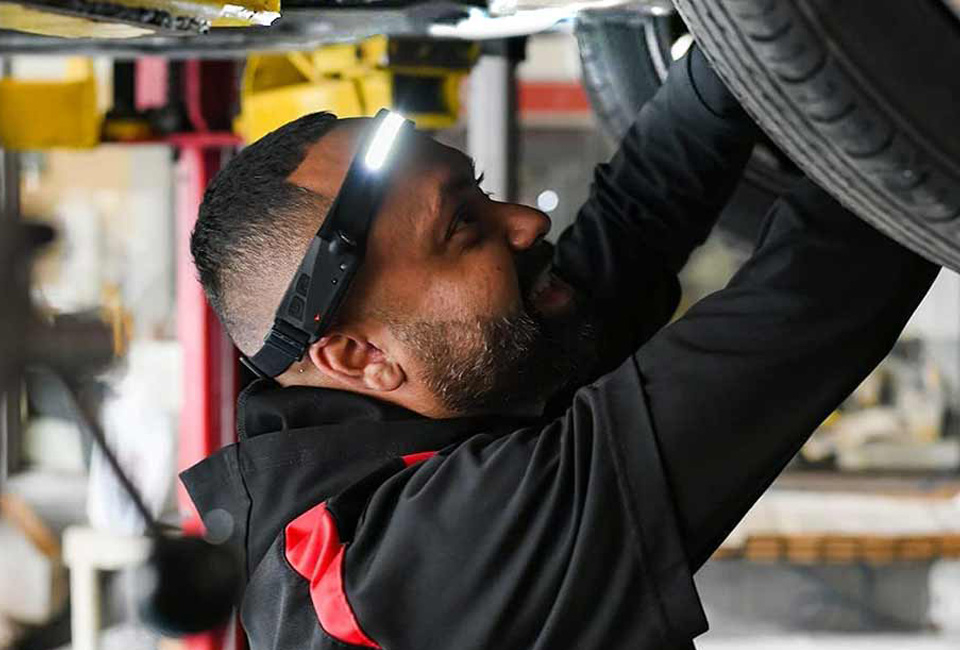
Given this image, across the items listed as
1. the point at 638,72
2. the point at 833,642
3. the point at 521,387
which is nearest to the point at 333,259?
the point at 521,387

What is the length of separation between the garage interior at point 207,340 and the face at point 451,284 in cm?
20

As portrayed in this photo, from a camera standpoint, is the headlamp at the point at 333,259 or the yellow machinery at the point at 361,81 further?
the yellow machinery at the point at 361,81

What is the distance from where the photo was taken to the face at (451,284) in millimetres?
1055

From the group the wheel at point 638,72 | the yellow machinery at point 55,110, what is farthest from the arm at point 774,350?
the yellow machinery at point 55,110

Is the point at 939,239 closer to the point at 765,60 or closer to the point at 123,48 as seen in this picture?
the point at 765,60

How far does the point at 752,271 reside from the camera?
2.94 ft

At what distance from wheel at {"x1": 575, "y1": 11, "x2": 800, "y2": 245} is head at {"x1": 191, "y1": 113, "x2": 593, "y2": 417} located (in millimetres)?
369

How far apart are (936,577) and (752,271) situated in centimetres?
393

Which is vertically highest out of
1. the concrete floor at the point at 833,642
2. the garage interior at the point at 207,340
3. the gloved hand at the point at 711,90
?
the gloved hand at the point at 711,90

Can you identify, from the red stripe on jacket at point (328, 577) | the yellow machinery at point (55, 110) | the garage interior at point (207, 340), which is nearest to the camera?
the garage interior at point (207, 340)

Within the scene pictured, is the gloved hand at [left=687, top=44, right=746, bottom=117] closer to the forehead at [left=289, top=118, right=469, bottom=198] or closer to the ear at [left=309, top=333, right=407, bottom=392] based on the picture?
the forehead at [left=289, top=118, right=469, bottom=198]

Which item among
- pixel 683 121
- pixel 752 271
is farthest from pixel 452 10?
pixel 752 271

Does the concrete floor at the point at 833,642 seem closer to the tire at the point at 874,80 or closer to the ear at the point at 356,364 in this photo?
the ear at the point at 356,364

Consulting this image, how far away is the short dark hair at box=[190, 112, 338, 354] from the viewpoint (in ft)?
3.44
